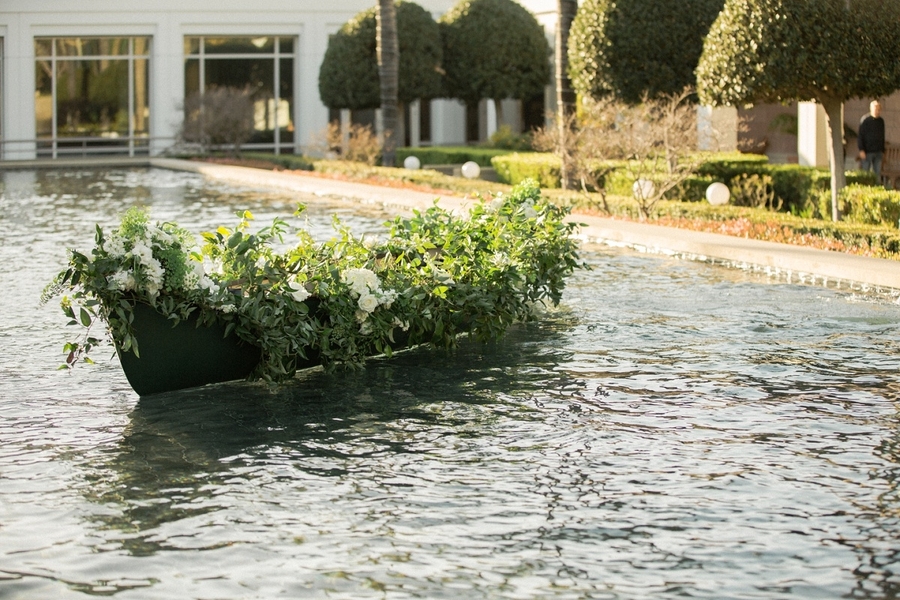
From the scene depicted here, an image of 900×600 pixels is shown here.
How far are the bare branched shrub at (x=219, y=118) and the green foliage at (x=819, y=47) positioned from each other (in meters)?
23.4

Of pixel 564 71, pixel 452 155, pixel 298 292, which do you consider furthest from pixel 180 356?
pixel 452 155

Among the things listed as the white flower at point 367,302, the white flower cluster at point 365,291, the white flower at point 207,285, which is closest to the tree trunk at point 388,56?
the white flower cluster at point 365,291

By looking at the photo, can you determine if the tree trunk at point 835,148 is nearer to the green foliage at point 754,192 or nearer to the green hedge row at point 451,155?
the green foliage at point 754,192

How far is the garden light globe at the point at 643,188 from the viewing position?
18344 millimetres

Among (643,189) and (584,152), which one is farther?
(584,152)

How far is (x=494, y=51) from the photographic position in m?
33.8

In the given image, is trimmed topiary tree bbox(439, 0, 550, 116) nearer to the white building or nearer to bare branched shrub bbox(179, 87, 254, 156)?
bare branched shrub bbox(179, 87, 254, 156)

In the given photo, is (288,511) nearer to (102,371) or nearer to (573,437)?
(573,437)

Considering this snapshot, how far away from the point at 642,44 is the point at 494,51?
41.8ft

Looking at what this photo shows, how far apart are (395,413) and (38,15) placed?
35677mm

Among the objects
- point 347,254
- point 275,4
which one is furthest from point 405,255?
point 275,4

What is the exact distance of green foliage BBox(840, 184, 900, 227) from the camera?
1565 centimetres

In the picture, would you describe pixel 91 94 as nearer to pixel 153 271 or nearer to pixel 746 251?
pixel 746 251

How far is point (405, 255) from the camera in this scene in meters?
9.41
